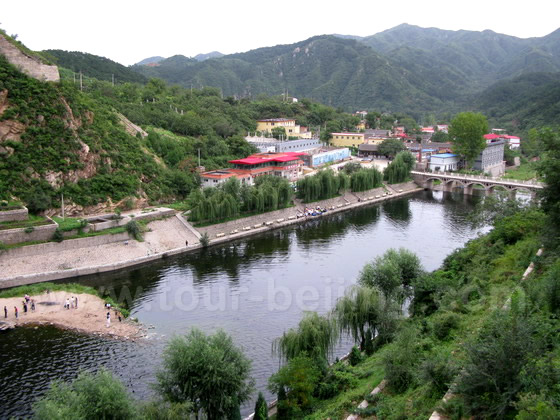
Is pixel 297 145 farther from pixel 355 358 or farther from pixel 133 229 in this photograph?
pixel 355 358

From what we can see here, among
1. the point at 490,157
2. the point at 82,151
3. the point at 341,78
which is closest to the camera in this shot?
the point at 82,151

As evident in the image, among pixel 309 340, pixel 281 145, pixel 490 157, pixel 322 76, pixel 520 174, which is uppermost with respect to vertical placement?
pixel 322 76

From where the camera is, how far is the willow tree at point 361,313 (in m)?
19.6

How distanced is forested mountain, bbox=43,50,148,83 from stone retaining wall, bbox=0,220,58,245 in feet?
215

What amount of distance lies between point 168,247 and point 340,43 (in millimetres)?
166190

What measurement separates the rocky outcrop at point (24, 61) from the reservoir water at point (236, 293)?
20423 millimetres

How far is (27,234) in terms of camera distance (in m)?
30.6

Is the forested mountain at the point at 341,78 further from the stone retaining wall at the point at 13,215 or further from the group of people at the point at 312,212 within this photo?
the stone retaining wall at the point at 13,215

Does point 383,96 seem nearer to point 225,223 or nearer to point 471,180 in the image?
point 471,180

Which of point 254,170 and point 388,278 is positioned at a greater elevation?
point 254,170

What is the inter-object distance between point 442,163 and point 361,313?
54.5m

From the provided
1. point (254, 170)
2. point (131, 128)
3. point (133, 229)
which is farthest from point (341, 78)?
point (133, 229)

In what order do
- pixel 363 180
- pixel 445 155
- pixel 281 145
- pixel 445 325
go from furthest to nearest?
pixel 445 155 → pixel 281 145 → pixel 363 180 → pixel 445 325

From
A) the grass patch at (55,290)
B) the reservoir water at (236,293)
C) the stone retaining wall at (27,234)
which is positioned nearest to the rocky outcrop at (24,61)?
the stone retaining wall at (27,234)
